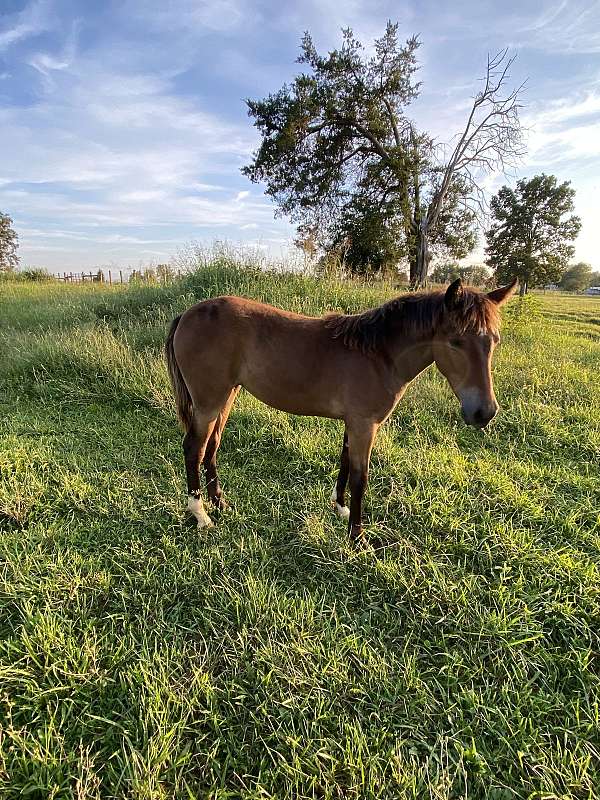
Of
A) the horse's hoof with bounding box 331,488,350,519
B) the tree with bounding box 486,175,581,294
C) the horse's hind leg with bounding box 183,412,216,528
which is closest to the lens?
the horse's hind leg with bounding box 183,412,216,528

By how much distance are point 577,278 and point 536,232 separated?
35.2 m

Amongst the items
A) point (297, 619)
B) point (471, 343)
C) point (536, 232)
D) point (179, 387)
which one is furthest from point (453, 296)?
point (536, 232)

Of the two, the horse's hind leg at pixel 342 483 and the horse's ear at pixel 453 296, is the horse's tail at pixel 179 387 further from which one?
the horse's ear at pixel 453 296

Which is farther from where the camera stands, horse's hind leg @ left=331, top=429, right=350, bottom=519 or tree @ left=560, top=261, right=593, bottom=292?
tree @ left=560, top=261, right=593, bottom=292

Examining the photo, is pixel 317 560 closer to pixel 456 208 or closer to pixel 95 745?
pixel 95 745

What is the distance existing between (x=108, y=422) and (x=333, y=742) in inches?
145

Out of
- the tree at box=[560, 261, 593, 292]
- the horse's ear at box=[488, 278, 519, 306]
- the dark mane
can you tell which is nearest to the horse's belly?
the dark mane

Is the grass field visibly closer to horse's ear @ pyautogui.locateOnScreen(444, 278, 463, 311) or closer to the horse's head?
the horse's head

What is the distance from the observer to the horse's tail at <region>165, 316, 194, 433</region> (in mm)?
2783

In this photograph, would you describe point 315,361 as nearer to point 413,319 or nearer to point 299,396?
point 299,396

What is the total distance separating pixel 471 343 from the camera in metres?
2.03

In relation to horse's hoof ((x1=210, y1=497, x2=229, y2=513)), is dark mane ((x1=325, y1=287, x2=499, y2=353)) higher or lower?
higher

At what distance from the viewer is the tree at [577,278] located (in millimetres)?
55312

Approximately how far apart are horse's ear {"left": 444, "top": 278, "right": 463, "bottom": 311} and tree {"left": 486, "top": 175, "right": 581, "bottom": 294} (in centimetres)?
2953
